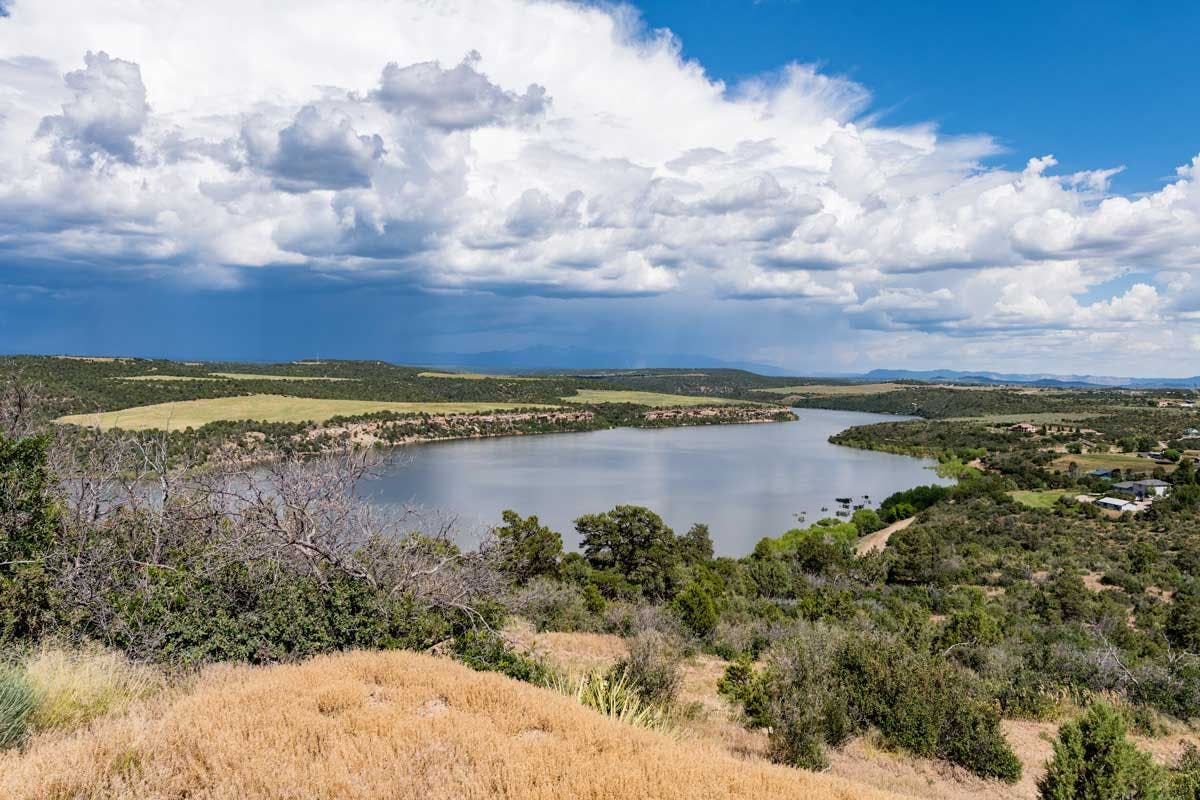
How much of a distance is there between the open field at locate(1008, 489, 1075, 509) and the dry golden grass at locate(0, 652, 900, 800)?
149ft

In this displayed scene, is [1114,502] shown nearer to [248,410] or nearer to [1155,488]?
[1155,488]

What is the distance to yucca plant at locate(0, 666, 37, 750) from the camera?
4793mm

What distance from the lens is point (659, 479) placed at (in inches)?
2274

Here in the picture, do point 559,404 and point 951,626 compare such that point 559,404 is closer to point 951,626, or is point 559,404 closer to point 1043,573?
point 1043,573

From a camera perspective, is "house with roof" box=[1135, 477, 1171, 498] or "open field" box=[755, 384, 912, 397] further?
"open field" box=[755, 384, 912, 397]

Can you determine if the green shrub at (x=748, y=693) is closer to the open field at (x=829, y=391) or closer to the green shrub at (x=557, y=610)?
the green shrub at (x=557, y=610)

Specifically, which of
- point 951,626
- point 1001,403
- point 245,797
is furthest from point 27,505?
point 1001,403

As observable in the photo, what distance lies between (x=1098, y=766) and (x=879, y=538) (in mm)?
35670

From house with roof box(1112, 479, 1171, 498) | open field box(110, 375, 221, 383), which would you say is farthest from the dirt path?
open field box(110, 375, 221, 383)

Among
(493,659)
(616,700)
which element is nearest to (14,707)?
(493,659)

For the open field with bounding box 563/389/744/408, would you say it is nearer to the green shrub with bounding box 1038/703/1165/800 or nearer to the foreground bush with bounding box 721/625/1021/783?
the foreground bush with bounding box 721/625/1021/783

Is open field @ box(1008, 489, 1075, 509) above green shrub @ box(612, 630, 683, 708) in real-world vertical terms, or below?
below

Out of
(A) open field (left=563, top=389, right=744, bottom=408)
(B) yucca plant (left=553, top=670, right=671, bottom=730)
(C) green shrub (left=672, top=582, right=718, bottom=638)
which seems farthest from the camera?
(A) open field (left=563, top=389, right=744, bottom=408)

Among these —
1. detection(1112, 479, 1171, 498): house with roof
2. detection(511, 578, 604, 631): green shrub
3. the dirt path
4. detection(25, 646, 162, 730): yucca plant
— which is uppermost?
detection(25, 646, 162, 730): yucca plant
